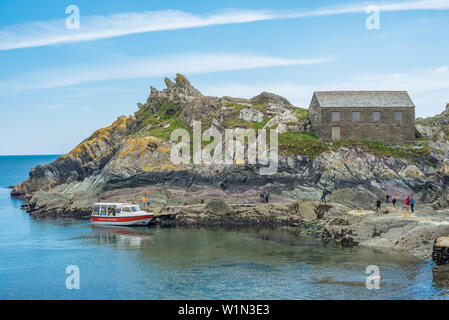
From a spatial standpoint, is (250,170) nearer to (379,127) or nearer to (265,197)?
(265,197)

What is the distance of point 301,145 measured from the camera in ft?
212

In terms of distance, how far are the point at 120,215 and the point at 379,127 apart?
133ft

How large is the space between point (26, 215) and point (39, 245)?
86.7 ft

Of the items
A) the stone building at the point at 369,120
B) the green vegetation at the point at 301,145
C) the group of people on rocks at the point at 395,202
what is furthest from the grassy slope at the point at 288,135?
the group of people on rocks at the point at 395,202

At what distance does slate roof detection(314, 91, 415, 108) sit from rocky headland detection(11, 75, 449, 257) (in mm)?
5725

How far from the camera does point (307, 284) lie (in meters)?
29.2

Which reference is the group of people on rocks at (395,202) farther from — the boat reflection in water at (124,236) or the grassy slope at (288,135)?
the boat reflection in water at (124,236)

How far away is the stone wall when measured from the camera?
220 ft

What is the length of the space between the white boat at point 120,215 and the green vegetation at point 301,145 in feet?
71.4

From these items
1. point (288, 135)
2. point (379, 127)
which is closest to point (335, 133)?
point (379, 127)

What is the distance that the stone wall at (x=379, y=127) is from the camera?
2640 inches
